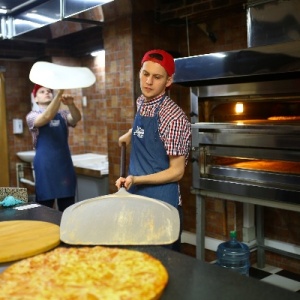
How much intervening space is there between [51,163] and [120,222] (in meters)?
1.89

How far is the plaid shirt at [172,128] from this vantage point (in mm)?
2096

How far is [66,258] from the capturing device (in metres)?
1.44

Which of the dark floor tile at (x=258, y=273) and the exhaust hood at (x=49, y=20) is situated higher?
the exhaust hood at (x=49, y=20)

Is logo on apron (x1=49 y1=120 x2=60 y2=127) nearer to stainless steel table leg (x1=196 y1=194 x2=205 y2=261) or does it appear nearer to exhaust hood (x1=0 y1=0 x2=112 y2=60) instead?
exhaust hood (x1=0 y1=0 x2=112 y2=60)

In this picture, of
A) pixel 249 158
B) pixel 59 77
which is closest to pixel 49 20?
pixel 59 77

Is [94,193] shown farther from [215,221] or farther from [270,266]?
[270,266]

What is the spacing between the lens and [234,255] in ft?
10.7

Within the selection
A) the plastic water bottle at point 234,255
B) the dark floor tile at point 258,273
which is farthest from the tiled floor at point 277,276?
the plastic water bottle at point 234,255

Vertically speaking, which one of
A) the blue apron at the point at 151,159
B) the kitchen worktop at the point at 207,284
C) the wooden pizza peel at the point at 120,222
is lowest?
the kitchen worktop at the point at 207,284

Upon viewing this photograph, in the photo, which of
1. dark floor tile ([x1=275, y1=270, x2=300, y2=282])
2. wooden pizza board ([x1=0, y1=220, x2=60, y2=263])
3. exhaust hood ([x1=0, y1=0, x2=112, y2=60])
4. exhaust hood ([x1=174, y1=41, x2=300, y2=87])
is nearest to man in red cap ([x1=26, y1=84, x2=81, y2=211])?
exhaust hood ([x1=0, y1=0, x2=112, y2=60])

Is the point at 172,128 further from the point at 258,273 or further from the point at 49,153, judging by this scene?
the point at 258,273

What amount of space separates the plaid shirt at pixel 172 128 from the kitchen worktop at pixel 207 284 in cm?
74

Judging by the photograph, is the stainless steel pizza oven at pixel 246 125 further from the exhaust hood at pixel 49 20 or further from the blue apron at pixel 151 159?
the exhaust hood at pixel 49 20

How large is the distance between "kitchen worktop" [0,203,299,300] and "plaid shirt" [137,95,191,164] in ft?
2.44
